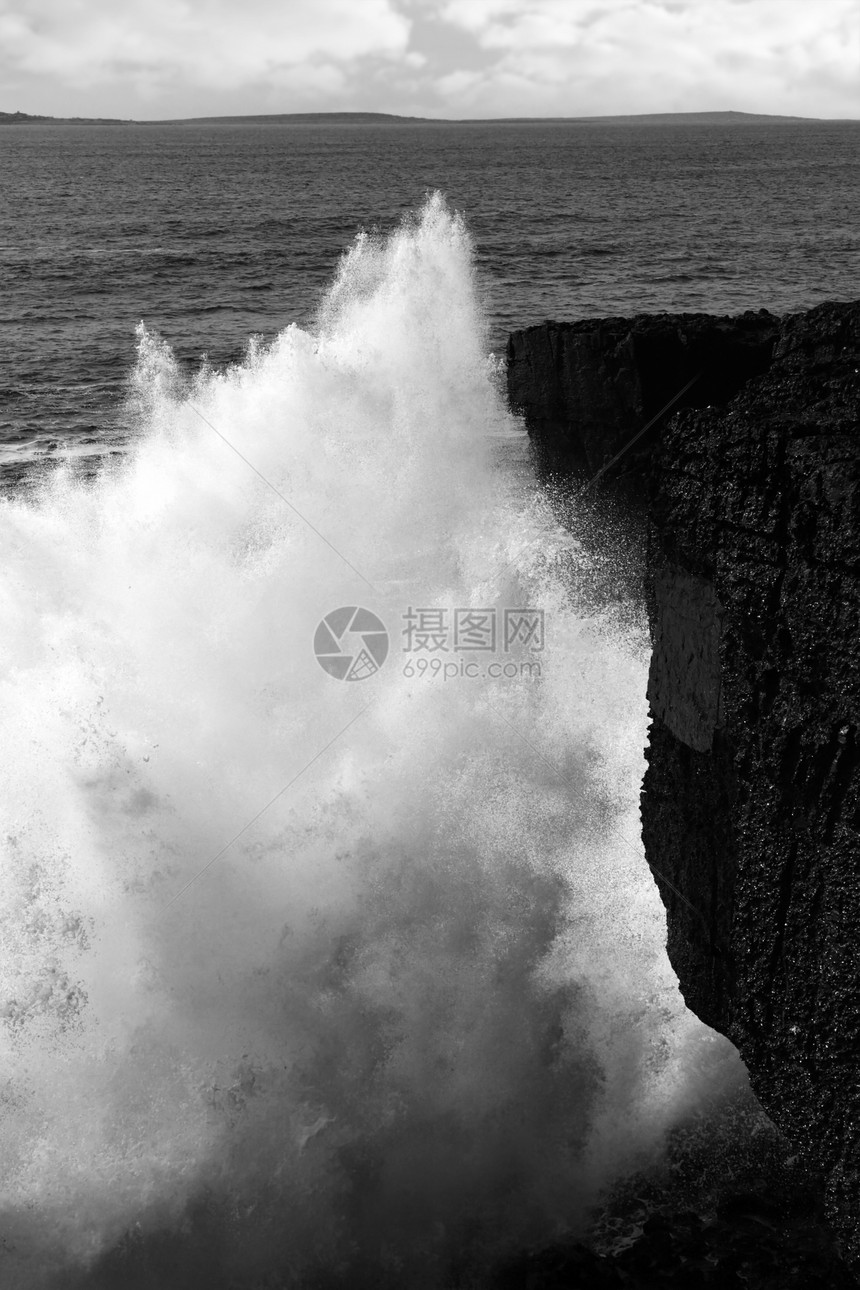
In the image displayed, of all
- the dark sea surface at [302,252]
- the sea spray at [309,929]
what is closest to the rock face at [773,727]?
the sea spray at [309,929]

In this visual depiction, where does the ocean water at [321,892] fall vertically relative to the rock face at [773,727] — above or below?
below

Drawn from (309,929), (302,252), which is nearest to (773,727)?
(309,929)

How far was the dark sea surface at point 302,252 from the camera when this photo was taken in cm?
2698

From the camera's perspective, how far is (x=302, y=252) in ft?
145

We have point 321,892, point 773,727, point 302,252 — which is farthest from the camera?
point 302,252

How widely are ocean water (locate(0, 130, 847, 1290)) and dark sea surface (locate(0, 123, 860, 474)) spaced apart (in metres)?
9.42

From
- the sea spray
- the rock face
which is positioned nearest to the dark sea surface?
the sea spray

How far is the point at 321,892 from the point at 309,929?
0.29m

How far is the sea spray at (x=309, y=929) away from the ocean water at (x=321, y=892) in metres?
0.02

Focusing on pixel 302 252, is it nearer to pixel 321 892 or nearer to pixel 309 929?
pixel 321 892

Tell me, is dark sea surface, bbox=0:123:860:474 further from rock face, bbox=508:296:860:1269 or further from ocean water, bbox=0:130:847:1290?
rock face, bbox=508:296:860:1269

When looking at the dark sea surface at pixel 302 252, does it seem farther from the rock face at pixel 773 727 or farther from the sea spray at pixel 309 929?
the rock face at pixel 773 727

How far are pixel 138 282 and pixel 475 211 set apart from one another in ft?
81.6

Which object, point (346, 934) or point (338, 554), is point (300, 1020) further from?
point (338, 554)
